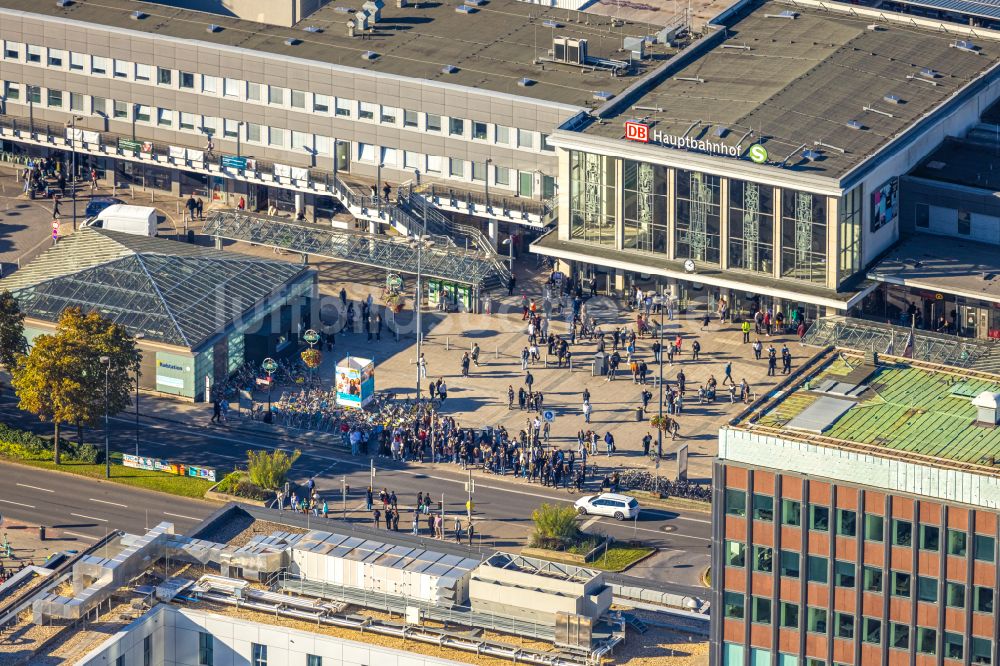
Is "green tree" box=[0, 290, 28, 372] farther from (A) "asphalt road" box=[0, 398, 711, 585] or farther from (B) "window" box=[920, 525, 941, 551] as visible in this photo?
(B) "window" box=[920, 525, 941, 551]

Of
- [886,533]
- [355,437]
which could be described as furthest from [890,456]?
[355,437]

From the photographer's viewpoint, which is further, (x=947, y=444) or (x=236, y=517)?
(x=236, y=517)

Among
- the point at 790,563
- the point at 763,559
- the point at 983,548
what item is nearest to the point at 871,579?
the point at 790,563

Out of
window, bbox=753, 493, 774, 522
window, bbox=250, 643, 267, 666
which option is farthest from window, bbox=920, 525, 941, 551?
window, bbox=250, 643, 267, 666

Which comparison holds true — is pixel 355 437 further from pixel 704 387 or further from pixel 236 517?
pixel 236 517

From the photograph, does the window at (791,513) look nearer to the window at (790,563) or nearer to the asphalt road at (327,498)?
the window at (790,563)

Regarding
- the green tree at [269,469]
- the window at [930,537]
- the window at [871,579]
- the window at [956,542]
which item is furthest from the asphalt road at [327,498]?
the window at [956,542]

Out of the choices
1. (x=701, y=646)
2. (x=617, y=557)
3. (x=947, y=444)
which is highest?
(x=947, y=444)
